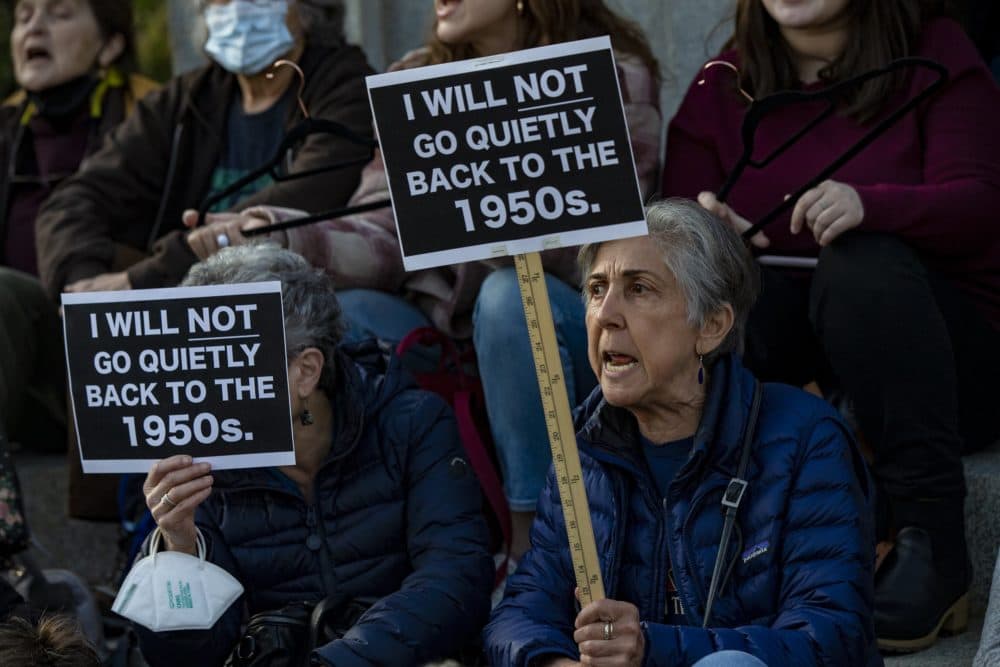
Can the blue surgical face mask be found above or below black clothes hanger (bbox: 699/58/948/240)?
above

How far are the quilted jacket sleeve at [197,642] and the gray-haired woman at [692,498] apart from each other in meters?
0.62

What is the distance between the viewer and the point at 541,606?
3.10 meters

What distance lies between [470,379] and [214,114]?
1.40 meters

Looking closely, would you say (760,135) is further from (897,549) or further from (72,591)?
(72,591)

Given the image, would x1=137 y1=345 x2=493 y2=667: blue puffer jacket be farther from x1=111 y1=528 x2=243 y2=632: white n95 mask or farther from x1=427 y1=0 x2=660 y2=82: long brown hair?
x1=427 y1=0 x2=660 y2=82: long brown hair

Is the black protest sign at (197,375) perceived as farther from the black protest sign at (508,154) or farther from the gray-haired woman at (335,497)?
the black protest sign at (508,154)

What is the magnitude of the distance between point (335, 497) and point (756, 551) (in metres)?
1.01

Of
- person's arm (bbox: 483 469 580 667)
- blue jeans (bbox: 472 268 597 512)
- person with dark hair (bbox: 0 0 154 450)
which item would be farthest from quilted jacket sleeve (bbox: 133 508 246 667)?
person with dark hair (bbox: 0 0 154 450)

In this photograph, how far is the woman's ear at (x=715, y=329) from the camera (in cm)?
320

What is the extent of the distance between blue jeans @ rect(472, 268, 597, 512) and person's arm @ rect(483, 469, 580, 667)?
0.72 m

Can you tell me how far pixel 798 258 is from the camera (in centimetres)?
399

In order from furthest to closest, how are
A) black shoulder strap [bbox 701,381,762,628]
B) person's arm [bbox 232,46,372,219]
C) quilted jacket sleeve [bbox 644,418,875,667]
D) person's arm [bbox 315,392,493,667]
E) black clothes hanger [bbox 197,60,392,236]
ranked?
1. person's arm [bbox 232,46,372,219]
2. black clothes hanger [bbox 197,60,392,236]
3. person's arm [bbox 315,392,493,667]
4. black shoulder strap [bbox 701,381,762,628]
5. quilted jacket sleeve [bbox 644,418,875,667]

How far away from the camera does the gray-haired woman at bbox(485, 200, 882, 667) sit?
286cm

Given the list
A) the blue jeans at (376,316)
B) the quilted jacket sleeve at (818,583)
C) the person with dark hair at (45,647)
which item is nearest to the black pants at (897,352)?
the quilted jacket sleeve at (818,583)
